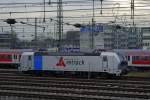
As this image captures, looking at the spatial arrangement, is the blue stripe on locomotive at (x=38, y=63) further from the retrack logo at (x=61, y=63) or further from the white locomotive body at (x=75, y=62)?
the retrack logo at (x=61, y=63)

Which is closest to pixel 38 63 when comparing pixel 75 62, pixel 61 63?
pixel 61 63

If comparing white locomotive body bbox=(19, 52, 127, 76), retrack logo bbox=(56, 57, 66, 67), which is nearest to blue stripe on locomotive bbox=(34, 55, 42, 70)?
white locomotive body bbox=(19, 52, 127, 76)

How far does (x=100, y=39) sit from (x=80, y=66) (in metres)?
54.7

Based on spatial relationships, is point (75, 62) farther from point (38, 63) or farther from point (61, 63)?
point (38, 63)

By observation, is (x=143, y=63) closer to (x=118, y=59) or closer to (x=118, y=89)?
(x=118, y=59)

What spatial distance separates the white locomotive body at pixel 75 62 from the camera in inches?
1438

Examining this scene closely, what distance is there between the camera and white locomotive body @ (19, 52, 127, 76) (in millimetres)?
36531

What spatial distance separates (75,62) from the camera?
38344 millimetres

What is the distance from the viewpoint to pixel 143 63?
153 feet

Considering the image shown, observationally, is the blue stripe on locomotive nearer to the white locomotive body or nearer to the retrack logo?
the white locomotive body

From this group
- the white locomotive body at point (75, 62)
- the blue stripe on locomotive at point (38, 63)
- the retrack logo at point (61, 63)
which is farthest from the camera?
the blue stripe on locomotive at point (38, 63)

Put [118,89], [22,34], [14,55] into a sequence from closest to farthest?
[118,89] → [14,55] → [22,34]

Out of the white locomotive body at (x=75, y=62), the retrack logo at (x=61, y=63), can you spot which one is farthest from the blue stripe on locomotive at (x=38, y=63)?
the retrack logo at (x=61, y=63)

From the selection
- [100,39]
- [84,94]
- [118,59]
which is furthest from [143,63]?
[100,39]
